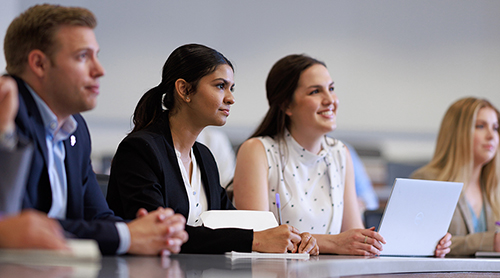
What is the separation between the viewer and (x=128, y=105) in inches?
179

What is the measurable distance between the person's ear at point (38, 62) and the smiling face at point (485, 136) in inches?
86.1

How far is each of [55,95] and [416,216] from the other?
118cm

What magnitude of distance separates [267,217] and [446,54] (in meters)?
3.97

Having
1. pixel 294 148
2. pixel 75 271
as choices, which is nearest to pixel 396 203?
pixel 294 148

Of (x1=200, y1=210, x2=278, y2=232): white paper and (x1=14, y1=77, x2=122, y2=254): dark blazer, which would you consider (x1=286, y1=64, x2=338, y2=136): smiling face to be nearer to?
(x1=200, y1=210, x2=278, y2=232): white paper

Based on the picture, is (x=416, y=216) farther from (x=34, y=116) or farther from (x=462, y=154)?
(x=34, y=116)

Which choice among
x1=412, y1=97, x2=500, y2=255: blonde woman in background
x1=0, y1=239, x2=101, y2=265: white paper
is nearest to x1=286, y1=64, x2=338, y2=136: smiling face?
x1=412, y1=97, x2=500, y2=255: blonde woman in background

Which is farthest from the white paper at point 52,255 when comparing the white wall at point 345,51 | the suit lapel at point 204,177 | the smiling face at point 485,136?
the white wall at point 345,51

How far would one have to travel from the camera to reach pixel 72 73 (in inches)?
44.8

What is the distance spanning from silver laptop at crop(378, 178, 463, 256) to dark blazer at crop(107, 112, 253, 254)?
0.51 m

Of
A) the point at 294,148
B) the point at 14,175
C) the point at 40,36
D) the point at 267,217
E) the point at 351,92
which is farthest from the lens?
the point at 351,92

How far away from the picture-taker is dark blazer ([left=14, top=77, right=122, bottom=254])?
43.2 inches

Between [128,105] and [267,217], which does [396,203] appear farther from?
[128,105]

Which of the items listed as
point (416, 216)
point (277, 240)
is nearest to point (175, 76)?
point (277, 240)
